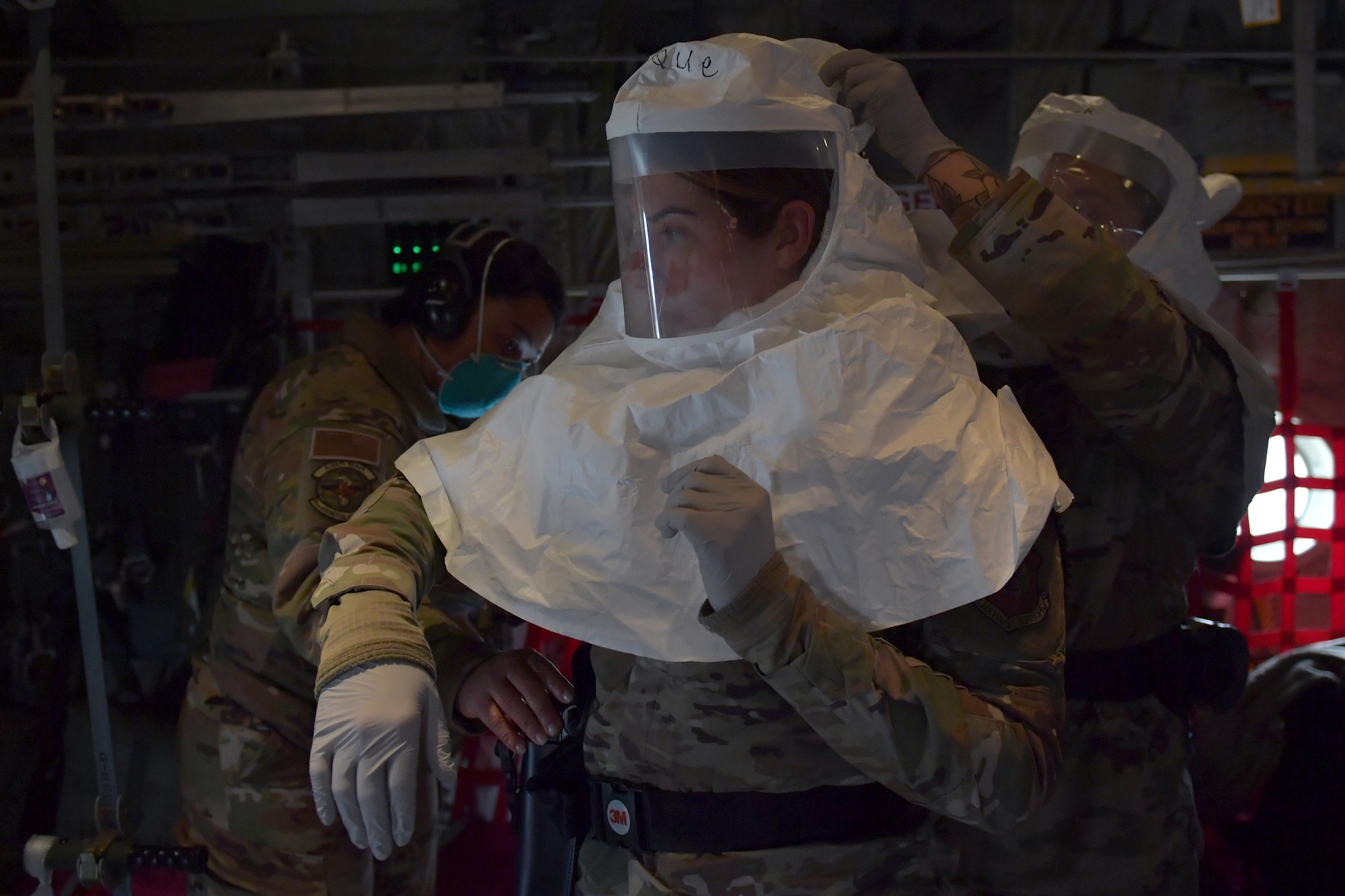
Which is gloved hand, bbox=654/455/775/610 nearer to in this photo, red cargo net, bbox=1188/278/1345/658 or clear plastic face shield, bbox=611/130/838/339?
clear plastic face shield, bbox=611/130/838/339

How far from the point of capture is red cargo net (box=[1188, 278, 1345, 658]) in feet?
9.66

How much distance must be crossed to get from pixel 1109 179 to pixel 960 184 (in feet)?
2.03

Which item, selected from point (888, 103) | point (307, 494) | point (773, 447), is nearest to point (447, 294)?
point (307, 494)

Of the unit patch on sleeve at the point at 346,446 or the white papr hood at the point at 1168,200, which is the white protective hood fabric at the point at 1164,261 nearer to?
the white papr hood at the point at 1168,200

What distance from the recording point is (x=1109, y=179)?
1.83 meters

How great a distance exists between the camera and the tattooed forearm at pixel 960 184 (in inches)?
53.1

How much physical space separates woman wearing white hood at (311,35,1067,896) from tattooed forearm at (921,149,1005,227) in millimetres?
134

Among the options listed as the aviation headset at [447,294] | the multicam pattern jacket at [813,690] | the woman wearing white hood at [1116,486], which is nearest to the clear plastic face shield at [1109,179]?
the woman wearing white hood at [1116,486]

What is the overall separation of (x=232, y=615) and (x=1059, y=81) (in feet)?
8.85

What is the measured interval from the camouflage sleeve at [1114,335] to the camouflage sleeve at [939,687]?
0.40m

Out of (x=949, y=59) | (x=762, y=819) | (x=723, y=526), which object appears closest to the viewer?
(x=723, y=526)

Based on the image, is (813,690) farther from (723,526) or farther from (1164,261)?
(1164,261)

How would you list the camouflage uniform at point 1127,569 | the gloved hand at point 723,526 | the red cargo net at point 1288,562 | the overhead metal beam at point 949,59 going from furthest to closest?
the red cargo net at point 1288,562
the overhead metal beam at point 949,59
the camouflage uniform at point 1127,569
the gloved hand at point 723,526

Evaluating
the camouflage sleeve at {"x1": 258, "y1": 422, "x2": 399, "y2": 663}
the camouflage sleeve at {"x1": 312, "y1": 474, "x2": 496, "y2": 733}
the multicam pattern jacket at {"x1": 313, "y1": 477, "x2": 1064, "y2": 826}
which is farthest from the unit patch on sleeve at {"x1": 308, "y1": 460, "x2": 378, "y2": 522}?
the multicam pattern jacket at {"x1": 313, "y1": 477, "x2": 1064, "y2": 826}
